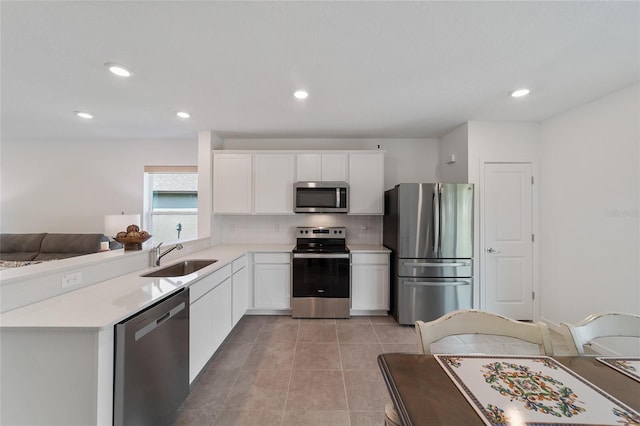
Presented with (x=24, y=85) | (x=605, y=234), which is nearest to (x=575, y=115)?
(x=605, y=234)

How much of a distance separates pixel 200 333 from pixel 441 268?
8.68 feet

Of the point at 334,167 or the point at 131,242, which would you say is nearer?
the point at 131,242

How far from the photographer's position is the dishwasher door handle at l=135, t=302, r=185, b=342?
1.27 m

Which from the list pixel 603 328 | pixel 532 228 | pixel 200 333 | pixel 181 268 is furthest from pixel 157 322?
pixel 532 228

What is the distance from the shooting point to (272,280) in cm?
327

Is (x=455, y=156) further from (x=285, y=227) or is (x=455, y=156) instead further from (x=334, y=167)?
(x=285, y=227)

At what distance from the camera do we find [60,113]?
9.52 feet

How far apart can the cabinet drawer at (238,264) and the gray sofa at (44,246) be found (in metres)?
2.46

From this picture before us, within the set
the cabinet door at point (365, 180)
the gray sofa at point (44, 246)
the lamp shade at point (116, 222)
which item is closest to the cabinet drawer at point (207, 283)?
the cabinet door at point (365, 180)

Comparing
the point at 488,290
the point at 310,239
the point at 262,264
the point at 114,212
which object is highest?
the point at 114,212

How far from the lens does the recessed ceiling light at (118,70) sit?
75.0 inches

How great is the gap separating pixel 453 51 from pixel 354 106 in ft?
3.59

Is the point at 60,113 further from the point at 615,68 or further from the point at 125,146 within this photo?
the point at 615,68

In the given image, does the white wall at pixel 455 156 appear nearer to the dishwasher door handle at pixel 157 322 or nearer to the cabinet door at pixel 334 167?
the cabinet door at pixel 334 167
